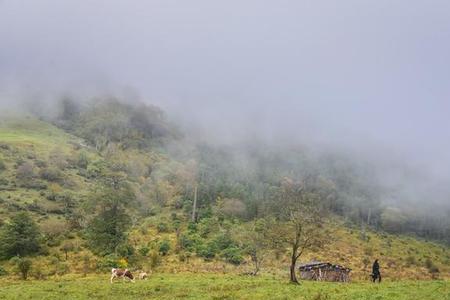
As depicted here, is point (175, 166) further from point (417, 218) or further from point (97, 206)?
point (97, 206)

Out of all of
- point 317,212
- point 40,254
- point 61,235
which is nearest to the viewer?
point 317,212

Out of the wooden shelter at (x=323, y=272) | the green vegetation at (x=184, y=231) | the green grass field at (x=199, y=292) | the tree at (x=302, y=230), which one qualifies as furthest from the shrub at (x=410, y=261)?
the green grass field at (x=199, y=292)

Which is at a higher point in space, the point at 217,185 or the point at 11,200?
the point at 217,185

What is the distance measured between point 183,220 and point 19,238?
196 feet

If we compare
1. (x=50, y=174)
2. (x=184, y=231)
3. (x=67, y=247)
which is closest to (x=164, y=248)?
(x=67, y=247)

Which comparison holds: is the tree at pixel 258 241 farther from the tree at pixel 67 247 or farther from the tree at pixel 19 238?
the tree at pixel 19 238

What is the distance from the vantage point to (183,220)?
134 meters

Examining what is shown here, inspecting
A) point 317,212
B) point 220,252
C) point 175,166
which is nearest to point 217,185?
point 175,166

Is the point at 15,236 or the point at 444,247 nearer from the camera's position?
the point at 15,236

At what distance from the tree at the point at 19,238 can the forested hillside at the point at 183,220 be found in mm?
194

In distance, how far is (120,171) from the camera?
182 meters

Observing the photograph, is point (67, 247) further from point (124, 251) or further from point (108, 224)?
point (108, 224)

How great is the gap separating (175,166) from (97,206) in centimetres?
11933

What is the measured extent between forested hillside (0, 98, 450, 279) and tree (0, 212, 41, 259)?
0.64 feet
